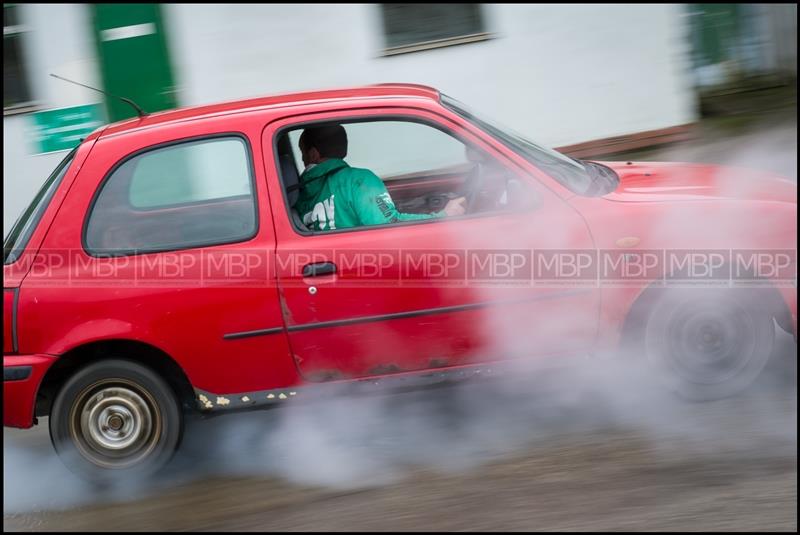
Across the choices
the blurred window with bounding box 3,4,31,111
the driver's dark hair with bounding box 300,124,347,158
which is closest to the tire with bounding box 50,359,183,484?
the driver's dark hair with bounding box 300,124,347,158

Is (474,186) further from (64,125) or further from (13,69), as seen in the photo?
(13,69)

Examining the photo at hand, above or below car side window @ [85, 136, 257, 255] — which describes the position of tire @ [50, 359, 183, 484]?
below

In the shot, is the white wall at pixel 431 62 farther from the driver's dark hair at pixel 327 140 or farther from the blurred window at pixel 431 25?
the driver's dark hair at pixel 327 140

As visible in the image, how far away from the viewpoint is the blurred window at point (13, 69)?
937 cm

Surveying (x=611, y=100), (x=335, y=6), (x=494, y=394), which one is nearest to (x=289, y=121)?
(x=494, y=394)

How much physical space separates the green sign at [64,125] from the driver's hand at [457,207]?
571 cm

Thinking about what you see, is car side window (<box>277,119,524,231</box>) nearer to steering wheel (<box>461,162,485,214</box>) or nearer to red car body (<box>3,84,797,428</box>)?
steering wheel (<box>461,162,485,214</box>)

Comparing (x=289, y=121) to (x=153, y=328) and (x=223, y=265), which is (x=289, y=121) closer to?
(x=223, y=265)

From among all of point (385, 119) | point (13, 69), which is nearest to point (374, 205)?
point (385, 119)

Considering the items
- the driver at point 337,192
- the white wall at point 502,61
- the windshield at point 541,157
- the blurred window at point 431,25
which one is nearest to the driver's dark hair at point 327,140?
the driver at point 337,192

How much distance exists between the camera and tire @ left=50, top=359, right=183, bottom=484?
4.53 m

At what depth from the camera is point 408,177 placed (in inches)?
225

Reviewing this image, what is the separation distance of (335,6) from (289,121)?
5.17m

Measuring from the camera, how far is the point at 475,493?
4.09 meters
